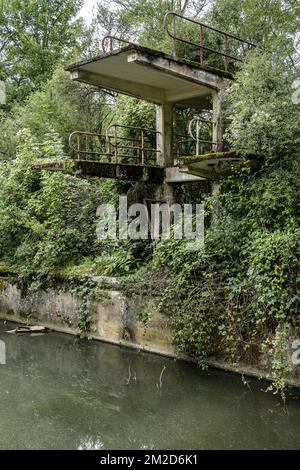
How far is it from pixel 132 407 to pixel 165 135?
7194 millimetres

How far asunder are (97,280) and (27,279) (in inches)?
102

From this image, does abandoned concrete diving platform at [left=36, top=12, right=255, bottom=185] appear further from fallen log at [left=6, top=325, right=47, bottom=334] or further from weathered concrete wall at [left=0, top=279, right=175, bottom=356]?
fallen log at [left=6, top=325, right=47, bottom=334]

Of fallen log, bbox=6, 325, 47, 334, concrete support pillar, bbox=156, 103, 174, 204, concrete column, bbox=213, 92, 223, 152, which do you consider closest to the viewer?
concrete column, bbox=213, 92, 223, 152

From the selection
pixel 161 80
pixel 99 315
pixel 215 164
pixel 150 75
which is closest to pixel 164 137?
pixel 161 80

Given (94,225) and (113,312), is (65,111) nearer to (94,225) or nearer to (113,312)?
(94,225)

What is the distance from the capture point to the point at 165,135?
12.4 m

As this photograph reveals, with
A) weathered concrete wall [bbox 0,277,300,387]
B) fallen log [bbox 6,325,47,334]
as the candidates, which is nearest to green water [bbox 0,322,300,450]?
weathered concrete wall [bbox 0,277,300,387]

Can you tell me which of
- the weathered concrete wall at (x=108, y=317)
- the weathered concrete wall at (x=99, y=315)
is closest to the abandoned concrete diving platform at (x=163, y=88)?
the weathered concrete wall at (x=108, y=317)

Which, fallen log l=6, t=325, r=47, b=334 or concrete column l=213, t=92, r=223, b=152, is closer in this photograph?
concrete column l=213, t=92, r=223, b=152

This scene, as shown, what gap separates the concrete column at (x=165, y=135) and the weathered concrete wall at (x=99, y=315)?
378cm

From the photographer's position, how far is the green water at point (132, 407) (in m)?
6.11

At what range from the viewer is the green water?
611 cm

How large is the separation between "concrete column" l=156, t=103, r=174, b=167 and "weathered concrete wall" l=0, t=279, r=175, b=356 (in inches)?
149

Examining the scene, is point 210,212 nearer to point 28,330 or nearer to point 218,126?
point 218,126
